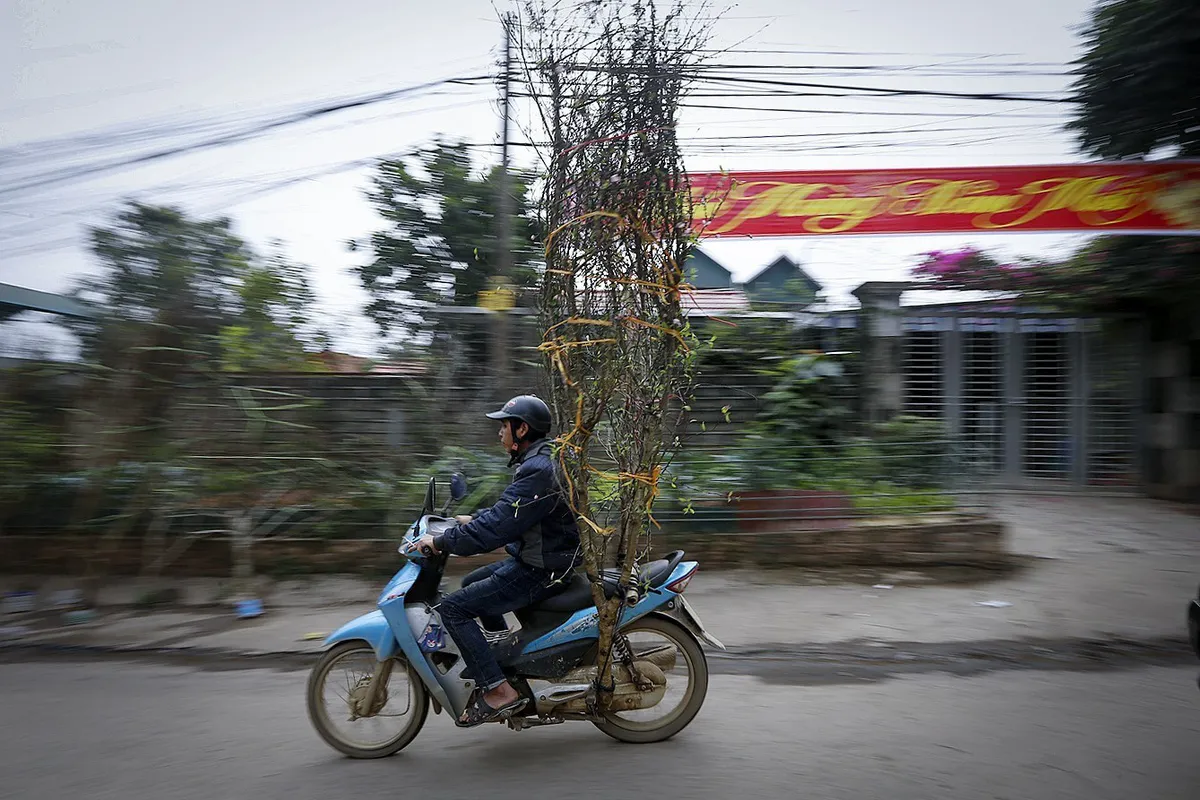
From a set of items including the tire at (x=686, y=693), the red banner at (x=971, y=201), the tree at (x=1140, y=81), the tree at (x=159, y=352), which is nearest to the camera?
the tire at (x=686, y=693)

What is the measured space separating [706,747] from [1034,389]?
27.9 feet

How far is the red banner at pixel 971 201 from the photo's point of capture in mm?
9180

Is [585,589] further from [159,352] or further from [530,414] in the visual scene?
[159,352]

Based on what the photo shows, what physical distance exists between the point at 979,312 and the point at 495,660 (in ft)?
28.0

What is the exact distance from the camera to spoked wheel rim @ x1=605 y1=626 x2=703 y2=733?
3869mm

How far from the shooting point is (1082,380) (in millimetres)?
10422

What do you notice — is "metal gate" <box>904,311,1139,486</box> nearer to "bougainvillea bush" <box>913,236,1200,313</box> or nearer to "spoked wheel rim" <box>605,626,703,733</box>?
"bougainvillea bush" <box>913,236,1200,313</box>

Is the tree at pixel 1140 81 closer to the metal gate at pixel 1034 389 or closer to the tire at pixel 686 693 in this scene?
the metal gate at pixel 1034 389

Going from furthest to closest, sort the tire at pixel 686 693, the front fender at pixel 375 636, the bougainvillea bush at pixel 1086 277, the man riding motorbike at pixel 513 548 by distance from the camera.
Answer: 1. the bougainvillea bush at pixel 1086 277
2. the tire at pixel 686 693
3. the front fender at pixel 375 636
4. the man riding motorbike at pixel 513 548

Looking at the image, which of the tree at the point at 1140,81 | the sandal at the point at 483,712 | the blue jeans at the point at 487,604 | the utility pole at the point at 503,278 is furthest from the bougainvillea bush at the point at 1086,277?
the sandal at the point at 483,712

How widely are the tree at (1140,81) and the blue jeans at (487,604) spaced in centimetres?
885

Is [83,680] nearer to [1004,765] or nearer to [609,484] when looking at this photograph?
[609,484]

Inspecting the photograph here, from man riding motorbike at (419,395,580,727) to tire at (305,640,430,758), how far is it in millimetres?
253

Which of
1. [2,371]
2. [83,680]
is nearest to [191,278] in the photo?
[2,371]
